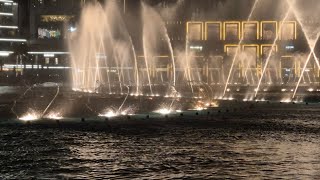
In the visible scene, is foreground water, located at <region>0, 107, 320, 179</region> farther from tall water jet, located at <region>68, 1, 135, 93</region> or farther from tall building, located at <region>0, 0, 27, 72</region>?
tall building, located at <region>0, 0, 27, 72</region>

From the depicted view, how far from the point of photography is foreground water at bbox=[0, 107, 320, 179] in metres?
13.6

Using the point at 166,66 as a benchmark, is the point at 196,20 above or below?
above

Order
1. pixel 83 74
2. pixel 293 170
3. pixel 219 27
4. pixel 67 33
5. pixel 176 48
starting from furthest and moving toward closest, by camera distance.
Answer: pixel 67 33
pixel 176 48
pixel 219 27
pixel 83 74
pixel 293 170

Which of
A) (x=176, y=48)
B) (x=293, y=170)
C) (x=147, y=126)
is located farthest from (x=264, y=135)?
(x=176, y=48)

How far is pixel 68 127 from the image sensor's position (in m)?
24.8

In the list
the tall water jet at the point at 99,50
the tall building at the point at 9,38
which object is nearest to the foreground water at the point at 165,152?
the tall water jet at the point at 99,50

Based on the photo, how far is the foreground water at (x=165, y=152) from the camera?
44.5ft

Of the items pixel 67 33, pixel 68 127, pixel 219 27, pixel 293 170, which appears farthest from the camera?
pixel 67 33

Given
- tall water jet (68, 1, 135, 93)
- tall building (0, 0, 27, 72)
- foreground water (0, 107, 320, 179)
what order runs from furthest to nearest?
tall building (0, 0, 27, 72) < tall water jet (68, 1, 135, 93) < foreground water (0, 107, 320, 179)

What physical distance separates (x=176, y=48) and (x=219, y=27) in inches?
615

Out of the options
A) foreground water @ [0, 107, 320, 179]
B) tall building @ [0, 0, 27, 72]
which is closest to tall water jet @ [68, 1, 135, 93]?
tall building @ [0, 0, 27, 72]

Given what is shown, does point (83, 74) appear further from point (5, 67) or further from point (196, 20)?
point (5, 67)

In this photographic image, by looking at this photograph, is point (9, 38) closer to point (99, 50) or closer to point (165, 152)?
point (99, 50)

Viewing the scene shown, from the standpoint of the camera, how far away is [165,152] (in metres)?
16.9
